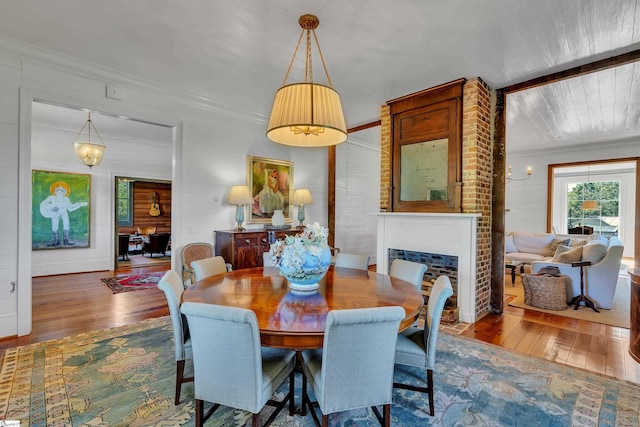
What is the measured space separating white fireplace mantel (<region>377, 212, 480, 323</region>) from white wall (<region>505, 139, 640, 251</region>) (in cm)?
508

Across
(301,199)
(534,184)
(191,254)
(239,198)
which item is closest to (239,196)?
(239,198)

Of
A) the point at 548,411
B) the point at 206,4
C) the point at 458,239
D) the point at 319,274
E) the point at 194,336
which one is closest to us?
the point at 194,336

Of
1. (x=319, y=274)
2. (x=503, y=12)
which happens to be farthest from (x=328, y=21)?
(x=319, y=274)

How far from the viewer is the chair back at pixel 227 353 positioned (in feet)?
4.49

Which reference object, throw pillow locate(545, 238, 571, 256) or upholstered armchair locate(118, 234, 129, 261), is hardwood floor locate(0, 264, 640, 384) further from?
throw pillow locate(545, 238, 571, 256)

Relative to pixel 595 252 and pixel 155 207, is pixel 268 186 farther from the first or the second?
pixel 155 207

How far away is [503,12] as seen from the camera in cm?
230

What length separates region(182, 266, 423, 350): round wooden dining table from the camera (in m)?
1.45

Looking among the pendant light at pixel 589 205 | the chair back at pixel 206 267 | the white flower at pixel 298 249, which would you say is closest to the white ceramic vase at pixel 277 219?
the chair back at pixel 206 267

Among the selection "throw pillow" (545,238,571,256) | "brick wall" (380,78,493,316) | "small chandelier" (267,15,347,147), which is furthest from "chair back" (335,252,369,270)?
"throw pillow" (545,238,571,256)

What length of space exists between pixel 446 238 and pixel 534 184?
5333mm

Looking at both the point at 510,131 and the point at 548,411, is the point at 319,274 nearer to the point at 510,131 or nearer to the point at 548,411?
the point at 548,411

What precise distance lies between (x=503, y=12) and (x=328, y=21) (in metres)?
1.34

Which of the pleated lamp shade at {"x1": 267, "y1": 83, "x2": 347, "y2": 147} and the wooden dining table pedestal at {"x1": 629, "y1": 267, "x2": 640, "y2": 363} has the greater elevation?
the pleated lamp shade at {"x1": 267, "y1": 83, "x2": 347, "y2": 147}
